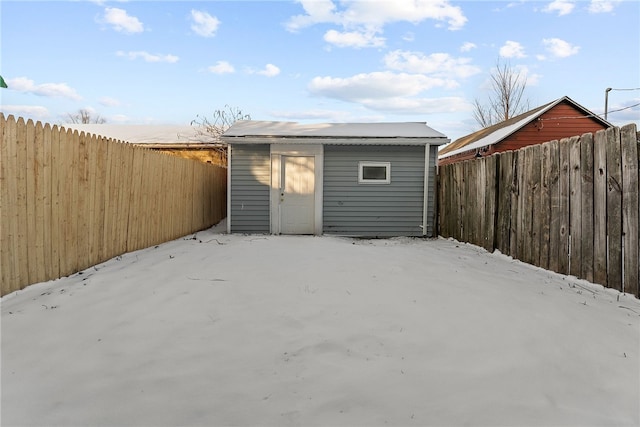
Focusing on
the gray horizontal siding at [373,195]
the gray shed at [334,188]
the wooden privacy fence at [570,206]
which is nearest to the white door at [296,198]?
the gray shed at [334,188]

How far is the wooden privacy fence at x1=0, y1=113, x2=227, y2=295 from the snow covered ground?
393 millimetres

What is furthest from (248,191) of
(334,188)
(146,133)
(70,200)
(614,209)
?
(146,133)

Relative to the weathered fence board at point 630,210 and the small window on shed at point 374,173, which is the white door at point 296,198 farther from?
the weathered fence board at point 630,210

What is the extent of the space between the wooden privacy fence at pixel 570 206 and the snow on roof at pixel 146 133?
46.7 ft

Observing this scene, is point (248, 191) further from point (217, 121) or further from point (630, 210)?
point (217, 121)

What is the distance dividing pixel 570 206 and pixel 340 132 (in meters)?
6.09

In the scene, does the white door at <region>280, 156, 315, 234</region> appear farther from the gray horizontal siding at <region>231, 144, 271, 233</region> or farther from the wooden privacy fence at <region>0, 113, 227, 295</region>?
the wooden privacy fence at <region>0, 113, 227, 295</region>

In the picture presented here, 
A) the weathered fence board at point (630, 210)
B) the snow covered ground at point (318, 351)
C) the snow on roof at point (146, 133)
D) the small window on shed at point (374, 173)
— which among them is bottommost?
the snow covered ground at point (318, 351)

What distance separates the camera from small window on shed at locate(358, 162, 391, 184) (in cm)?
916

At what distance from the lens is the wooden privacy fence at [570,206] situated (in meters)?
3.58

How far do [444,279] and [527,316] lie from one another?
3.93 feet

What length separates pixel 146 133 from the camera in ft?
58.1

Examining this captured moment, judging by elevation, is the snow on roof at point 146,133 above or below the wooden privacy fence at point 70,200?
above

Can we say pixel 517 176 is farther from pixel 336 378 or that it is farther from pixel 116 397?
pixel 116 397
